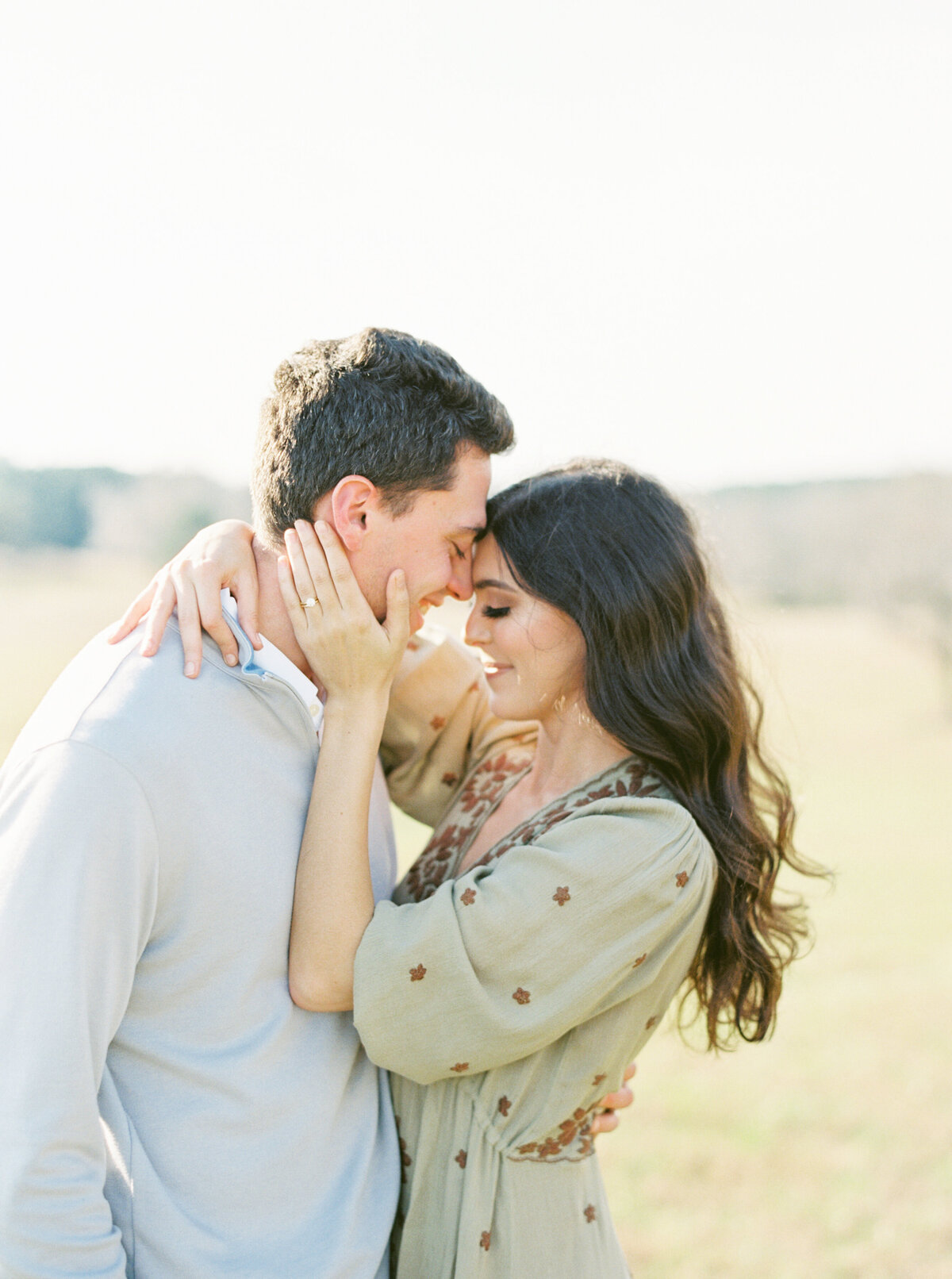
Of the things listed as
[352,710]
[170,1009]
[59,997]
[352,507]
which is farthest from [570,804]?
[59,997]

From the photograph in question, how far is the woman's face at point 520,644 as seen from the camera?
212cm

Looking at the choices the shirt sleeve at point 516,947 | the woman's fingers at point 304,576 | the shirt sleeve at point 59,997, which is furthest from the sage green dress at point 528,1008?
the woman's fingers at point 304,576

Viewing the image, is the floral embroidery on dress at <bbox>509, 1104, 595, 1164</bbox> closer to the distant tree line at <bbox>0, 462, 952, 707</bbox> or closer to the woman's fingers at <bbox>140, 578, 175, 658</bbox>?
the woman's fingers at <bbox>140, 578, 175, 658</bbox>

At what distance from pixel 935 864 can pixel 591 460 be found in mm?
9343

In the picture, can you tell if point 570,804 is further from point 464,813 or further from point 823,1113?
point 823,1113

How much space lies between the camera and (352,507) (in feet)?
6.21

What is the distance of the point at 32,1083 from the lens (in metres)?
1.41

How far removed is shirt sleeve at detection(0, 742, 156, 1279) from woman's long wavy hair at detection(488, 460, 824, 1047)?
0.98m

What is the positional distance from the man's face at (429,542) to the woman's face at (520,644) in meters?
0.05

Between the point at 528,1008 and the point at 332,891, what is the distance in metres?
0.39

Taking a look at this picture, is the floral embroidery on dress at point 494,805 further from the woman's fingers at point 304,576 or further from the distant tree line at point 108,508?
the distant tree line at point 108,508

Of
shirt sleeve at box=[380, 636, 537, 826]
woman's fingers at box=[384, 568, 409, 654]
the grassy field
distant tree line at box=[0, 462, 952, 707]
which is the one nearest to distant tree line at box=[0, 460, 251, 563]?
distant tree line at box=[0, 462, 952, 707]

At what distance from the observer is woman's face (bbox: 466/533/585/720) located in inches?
83.3

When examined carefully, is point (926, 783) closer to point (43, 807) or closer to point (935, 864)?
point (935, 864)
